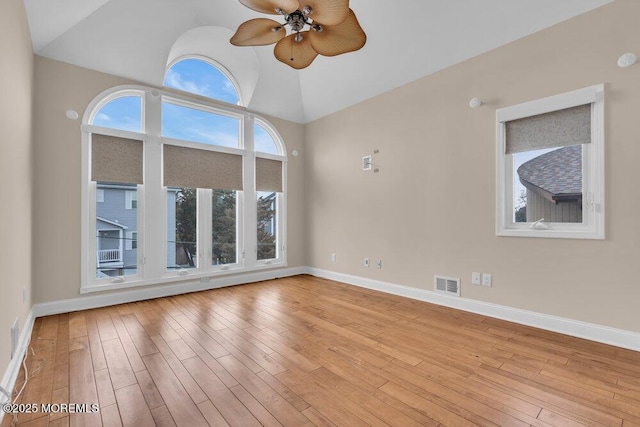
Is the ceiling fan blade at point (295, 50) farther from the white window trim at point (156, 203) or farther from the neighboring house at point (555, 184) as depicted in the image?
the neighboring house at point (555, 184)

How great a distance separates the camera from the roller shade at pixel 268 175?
16.5 ft

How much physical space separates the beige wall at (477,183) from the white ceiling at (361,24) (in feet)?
0.61

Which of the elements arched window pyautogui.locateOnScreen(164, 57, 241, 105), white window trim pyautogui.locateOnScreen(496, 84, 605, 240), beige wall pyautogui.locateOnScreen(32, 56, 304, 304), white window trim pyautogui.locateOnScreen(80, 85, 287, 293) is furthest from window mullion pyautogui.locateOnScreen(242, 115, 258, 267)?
white window trim pyautogui.locateOnScreen(496, 84, 605, 240)

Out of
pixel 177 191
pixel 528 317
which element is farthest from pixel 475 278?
pixel 177 191

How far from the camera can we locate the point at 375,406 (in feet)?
5.54

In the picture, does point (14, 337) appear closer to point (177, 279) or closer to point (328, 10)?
point (177, 279)

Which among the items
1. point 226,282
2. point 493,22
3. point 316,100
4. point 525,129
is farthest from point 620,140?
point 226,282

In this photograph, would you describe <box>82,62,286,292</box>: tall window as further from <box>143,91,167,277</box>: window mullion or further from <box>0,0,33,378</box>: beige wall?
<box>0,0,33,378</box>: beige wall

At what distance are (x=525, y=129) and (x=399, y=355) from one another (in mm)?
2564

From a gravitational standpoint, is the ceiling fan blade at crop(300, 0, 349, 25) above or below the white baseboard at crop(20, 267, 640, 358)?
above

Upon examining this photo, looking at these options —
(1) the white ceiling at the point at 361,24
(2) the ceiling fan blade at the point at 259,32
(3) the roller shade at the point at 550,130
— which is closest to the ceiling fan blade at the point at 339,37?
(2) the ceiling fan blade at the point at 259,32

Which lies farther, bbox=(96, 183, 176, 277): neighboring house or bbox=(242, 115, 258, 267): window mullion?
bbox=(242, 115, 258, 267): window mullion

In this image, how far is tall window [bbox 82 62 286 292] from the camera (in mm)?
3629

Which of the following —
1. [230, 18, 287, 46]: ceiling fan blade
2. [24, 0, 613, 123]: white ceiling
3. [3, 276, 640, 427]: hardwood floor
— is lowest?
[3, 276, 640, 427]: hardwood floor
